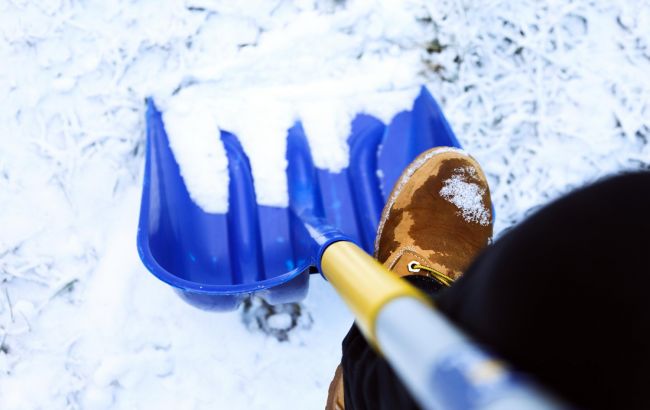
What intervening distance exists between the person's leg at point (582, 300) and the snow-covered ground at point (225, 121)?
2.75ft

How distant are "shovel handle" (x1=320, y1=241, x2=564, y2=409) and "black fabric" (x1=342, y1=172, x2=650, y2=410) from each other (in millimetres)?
45

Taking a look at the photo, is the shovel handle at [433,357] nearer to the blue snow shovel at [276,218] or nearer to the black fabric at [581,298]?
the black fabric at [581,298]

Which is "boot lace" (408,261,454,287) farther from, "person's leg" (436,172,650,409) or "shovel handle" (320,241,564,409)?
"person's leg" (436,172,650,409)

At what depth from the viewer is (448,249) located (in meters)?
1.10

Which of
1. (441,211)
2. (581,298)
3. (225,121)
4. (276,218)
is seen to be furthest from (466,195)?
(581,298)

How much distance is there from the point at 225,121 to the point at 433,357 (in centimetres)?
94

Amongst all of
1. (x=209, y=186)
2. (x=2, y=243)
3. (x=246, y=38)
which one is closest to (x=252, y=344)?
(x=209, y=186)

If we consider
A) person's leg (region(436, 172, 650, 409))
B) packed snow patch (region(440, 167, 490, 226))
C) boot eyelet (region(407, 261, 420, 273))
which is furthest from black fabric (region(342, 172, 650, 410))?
packed snow patch (region(440, 167, 490, 226))

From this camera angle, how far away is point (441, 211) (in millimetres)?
1129

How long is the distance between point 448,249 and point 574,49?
743 mm

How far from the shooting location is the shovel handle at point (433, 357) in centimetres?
36

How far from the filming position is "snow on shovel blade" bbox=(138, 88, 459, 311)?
1138mm

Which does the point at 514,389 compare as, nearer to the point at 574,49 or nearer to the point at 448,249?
the point at 448,249

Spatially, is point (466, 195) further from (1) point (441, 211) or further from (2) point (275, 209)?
(2) point (275, 209)
